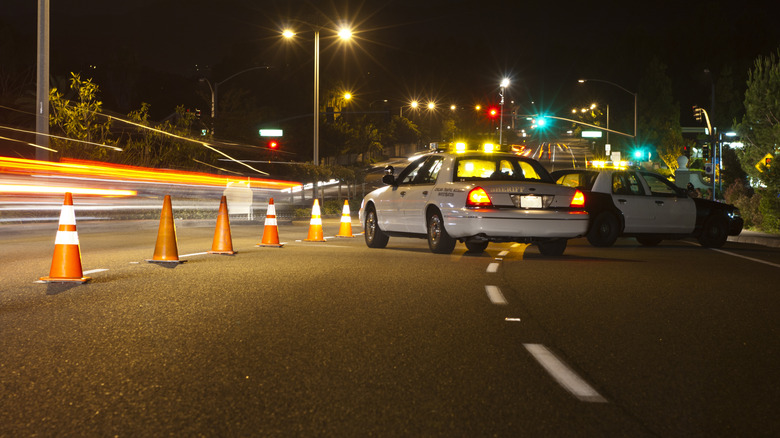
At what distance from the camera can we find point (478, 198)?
14.8 meters

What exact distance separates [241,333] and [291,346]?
0.71 meters

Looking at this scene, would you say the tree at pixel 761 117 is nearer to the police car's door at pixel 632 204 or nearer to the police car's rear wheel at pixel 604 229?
the police car's door at pixel 632 204

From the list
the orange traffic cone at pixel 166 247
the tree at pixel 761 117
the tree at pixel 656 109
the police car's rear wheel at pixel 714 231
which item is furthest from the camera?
the tree at pixel 656 109

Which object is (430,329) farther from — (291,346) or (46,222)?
(46,222)

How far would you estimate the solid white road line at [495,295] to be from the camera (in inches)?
381

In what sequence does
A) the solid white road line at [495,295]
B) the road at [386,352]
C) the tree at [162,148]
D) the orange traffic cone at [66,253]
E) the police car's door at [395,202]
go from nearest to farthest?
the road at [386,352], the solid white road line at [495,295], the orange traffic cone at [66,253], the police car's door at [395,202], the tree at [162,148]

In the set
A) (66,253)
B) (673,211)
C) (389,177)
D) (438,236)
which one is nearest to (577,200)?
(438,236)

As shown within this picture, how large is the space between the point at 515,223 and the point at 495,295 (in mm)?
4598

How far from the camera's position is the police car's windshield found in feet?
51.5

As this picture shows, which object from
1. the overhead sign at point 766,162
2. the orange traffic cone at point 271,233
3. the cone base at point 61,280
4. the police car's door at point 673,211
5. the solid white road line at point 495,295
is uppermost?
the overhead sign at point 766,162

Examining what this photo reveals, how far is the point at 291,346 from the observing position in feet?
23.2

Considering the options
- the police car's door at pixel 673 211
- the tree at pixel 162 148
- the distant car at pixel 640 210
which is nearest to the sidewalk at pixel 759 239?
the distant car at pixel 640 210

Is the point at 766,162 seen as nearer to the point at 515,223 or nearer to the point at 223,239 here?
the point at 515,223

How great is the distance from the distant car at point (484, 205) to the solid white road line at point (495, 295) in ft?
12.6
